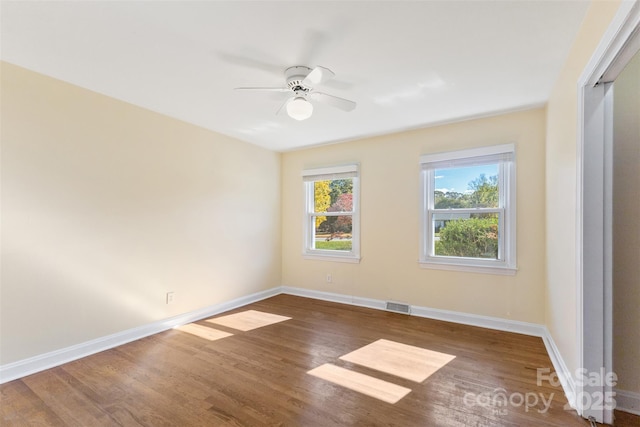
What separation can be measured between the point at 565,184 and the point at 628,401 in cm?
147

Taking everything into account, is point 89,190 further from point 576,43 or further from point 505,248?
point 505,248

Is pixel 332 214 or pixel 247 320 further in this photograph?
pixel 332 214

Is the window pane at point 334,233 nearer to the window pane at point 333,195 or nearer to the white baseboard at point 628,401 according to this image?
the window pane at point 333,195

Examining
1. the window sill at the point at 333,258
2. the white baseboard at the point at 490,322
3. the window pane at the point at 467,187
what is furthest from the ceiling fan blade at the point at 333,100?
the white baseboard at the point at 490,322

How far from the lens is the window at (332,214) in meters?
4.38

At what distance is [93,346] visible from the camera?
2729mm

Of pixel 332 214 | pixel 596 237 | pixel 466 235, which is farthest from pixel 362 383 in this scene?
pixel 332 214

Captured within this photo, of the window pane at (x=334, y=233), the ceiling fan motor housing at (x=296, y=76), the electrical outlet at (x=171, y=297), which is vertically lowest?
the electrical outlet at (x=171, y=297)

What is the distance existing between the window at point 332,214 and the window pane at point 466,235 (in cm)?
114

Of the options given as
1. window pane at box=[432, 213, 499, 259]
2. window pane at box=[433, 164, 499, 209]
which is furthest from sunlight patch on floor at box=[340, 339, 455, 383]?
window pane at box=[433, 164, 499, 209]

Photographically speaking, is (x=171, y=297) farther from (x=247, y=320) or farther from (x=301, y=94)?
(x=301, y=94)

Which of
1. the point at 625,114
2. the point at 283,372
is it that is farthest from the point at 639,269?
the point at 283,372

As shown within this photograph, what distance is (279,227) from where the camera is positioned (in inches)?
201

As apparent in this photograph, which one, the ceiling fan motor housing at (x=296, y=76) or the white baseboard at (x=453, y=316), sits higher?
the ceiling fan motor housing at (x=296, y=76)
